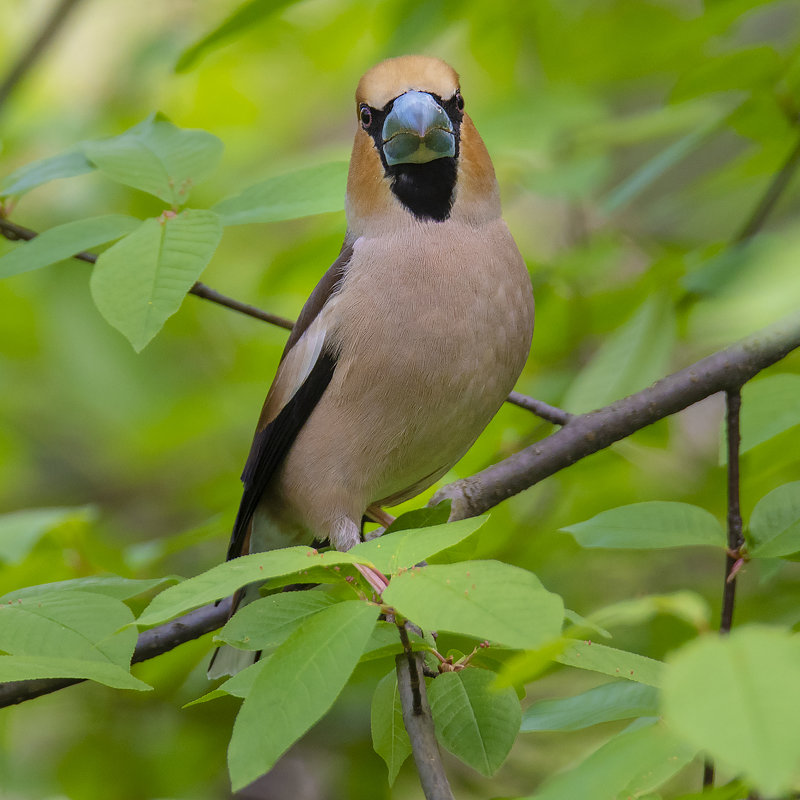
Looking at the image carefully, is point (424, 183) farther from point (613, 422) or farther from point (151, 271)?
point (151, 271)

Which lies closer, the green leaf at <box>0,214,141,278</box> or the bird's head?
the green leaf at <box>0,214,141,278</box>

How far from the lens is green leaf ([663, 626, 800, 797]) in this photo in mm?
1069

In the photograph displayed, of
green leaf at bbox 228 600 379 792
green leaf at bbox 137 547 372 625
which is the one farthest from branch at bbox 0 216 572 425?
green leaf at bbox 228 600 379 792

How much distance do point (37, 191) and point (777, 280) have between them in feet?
16.3

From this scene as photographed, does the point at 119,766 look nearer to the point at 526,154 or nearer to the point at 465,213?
the point at 465,213

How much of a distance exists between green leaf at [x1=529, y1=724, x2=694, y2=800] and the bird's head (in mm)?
2112

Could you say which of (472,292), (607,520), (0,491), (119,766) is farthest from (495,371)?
(0,491)

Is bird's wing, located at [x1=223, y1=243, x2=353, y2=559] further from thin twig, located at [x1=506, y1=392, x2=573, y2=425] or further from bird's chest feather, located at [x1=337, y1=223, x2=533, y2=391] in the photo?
thin twig, located at [x1=506, y1=392, x2=573, y2=425]

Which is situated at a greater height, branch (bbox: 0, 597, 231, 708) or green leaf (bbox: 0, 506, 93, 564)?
green leaf (bbox: 0, 506, 93, 564)

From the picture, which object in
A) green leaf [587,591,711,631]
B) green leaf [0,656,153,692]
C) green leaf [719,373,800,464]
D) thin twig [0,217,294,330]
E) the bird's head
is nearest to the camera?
green leaf [587,591,711,631]

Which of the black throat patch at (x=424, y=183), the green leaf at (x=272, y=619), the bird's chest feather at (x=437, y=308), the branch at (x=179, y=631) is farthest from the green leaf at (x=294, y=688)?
the black throat patch at (x=424, y=183)

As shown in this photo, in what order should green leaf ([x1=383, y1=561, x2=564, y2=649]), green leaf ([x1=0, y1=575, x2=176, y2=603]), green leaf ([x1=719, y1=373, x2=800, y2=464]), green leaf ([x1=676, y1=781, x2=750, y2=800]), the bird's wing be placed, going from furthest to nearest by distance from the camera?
1. the bird's wing
2. green leaf ([x1=719, y1=373, x2=800, y2=464])
3. green leaf ([x1=0, y1=575, x2=176, y2=603])
4. green leaf ([x1=676, y1=781, x2=750, y2=800])
5. green leaf ([x1=383, y1=561, x2=564, y2=649])

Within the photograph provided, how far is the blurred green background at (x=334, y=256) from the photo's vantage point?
3.24 m

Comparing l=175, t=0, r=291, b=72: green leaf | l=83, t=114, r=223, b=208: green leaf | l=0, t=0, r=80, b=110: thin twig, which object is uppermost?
l=0, t=0, r=80, b=110: thin twig
